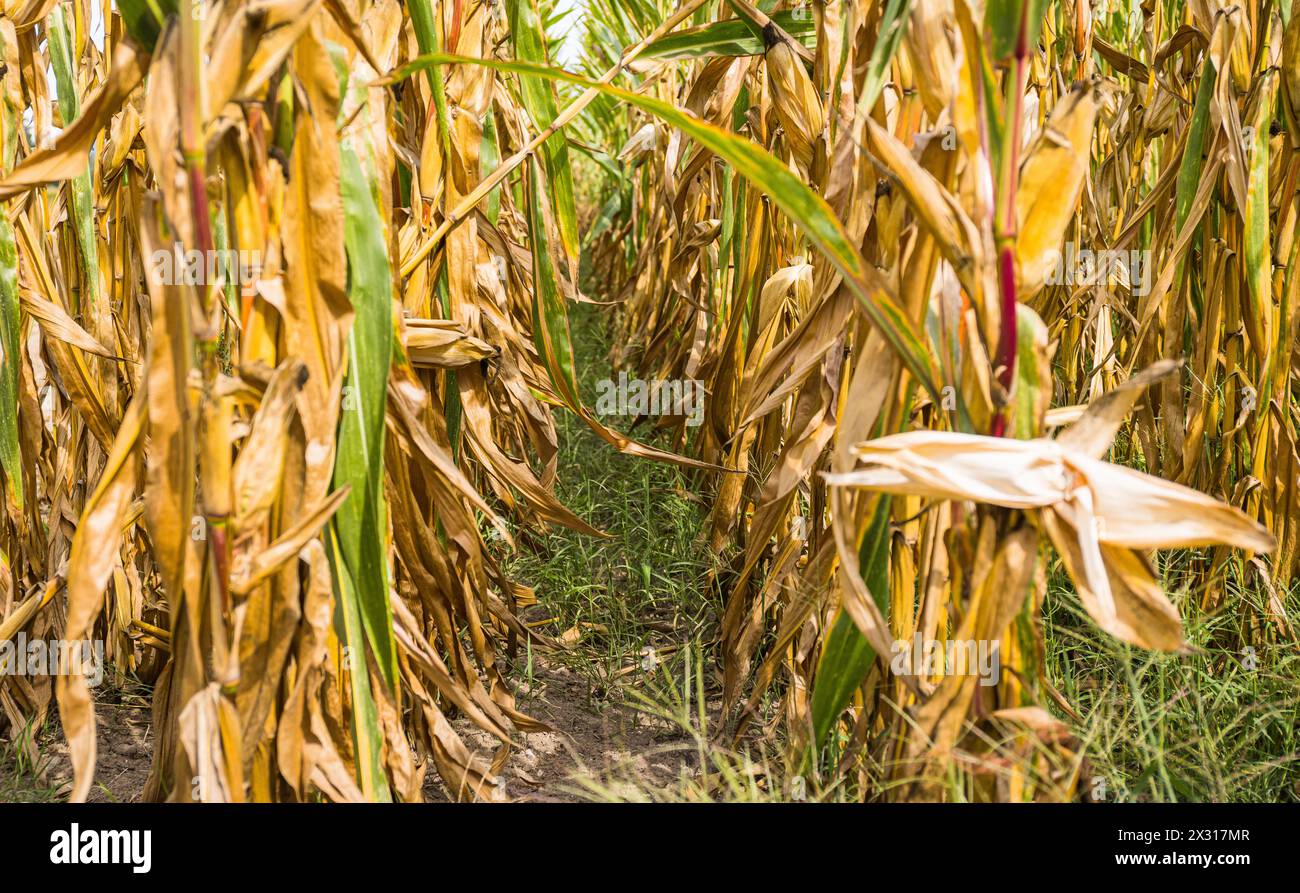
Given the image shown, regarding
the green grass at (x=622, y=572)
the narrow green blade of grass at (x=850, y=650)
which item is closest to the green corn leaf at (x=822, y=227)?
the narrow green blade of grass at (x=850, y=650)

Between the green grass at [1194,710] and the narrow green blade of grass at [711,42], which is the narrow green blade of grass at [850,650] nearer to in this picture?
the green grass at [1194,710]

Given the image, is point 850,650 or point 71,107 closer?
point 850,650

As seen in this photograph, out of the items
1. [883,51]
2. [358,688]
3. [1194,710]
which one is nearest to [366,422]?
[358,688]

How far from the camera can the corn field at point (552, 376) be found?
63 centimetres

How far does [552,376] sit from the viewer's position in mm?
1066

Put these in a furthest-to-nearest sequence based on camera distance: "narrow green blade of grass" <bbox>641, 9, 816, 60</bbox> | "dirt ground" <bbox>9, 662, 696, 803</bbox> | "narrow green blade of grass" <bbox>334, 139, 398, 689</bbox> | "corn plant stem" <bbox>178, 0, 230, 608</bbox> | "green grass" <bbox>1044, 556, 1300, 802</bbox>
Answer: "dirt ground" <bbox>9, 662, 696, 803</bbox> → "narrow green blade of grass" <bbox>641, 9, 816, 60</bbox> → "green grass" <bbox>1044, 556, 1300, 802</bbox> → "narrow green blade of grass" <bbox>334, 139, 398, 689</bbox> → "corn plant stem" <bbox>178, 0, 230, 608</bbox>

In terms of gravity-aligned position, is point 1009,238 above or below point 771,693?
above

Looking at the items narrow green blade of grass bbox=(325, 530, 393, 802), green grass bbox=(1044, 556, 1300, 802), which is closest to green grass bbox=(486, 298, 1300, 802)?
green grass bbox=(1044, 556, 1300, 802)

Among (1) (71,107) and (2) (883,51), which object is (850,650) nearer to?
(2) (883,51)

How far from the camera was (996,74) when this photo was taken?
67 cm

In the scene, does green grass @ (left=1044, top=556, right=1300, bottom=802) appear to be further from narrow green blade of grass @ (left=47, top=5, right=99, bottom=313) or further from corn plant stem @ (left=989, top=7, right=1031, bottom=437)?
narrow green blade of grass @ (left=47, top=5, right=99, bottom=313)

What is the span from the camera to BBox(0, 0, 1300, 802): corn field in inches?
24.6
